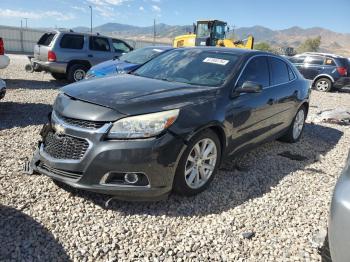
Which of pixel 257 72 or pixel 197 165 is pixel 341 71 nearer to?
pixel 257 72

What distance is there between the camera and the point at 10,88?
998 cm

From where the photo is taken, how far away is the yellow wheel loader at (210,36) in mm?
18250

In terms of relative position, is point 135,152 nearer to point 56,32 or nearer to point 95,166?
point 95,166

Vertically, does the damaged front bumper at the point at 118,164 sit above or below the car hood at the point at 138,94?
below

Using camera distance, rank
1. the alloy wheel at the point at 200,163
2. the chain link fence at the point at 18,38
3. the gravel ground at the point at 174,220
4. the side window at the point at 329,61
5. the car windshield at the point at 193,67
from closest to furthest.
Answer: the gravel ground at the point at 174,220 → the alloy wheel at the point at 200,163 → the car windshield at the point at 193,67 → the side window at the point at 329,61 → the chain link fence at the point at 18,38

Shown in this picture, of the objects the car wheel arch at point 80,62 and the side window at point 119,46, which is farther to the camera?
the side window at point 119,46

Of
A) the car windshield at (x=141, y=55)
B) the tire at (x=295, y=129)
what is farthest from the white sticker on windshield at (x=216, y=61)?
Answer: the car windshield at (x=141, y=55)

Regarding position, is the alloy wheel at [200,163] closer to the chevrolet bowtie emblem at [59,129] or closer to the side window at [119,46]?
the chevrolet bowtie emblem at [59,129]

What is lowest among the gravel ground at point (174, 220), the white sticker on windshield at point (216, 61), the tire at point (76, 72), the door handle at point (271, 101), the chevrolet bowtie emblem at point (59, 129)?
the gravel ground at point (174, 220)

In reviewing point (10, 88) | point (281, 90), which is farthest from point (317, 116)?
point (10, 88)

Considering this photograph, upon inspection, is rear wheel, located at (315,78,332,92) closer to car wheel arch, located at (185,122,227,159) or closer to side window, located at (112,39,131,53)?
side window, located at (112,39,131,53)

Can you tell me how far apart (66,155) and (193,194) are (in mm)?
1396

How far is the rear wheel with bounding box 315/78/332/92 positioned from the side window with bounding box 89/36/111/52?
32.0 ft

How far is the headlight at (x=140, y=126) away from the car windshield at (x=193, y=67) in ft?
3.61
